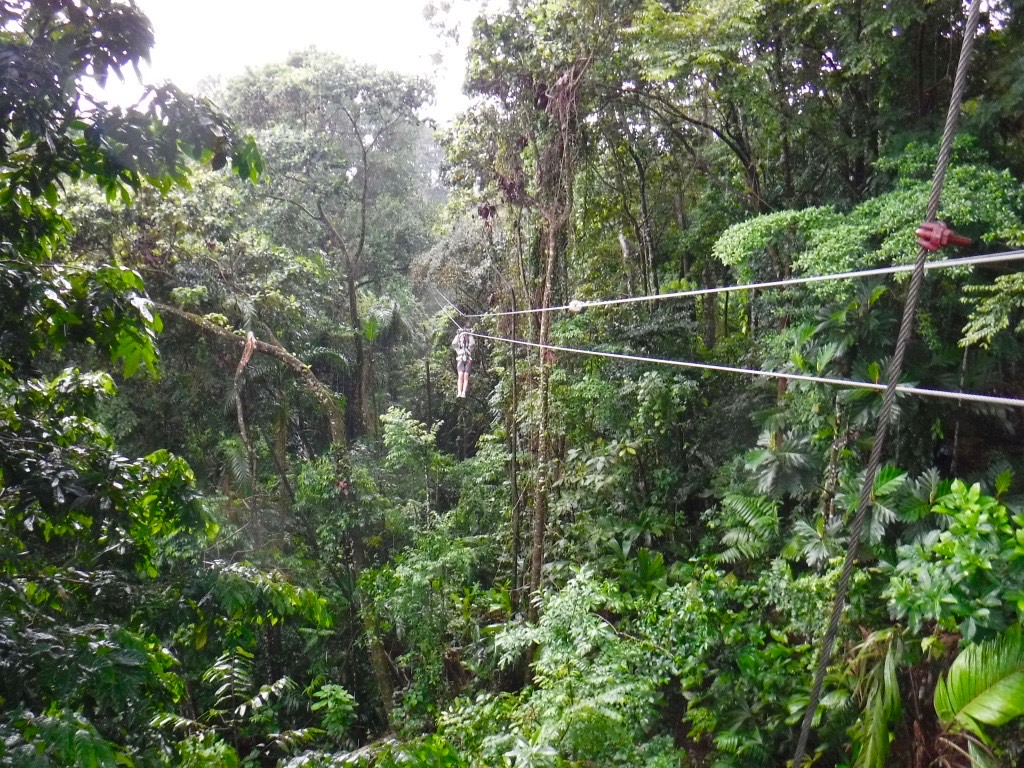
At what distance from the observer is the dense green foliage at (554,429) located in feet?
6.31

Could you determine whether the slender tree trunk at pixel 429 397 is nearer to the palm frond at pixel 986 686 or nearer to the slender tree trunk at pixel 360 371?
the slender tree trunk at pixel 360 371

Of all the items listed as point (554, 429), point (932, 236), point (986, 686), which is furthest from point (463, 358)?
point (932, 236)

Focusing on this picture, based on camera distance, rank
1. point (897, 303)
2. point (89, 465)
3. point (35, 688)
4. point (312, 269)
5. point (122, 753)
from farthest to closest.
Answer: point (312, 269), point (897, 303), point (89, 465), point (122, 753), point (35, 688)

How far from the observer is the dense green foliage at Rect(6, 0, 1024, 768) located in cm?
192

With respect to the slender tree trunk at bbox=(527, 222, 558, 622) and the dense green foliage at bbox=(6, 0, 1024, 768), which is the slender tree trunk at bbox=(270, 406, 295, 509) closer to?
the dense green foliage at bbox=(6, 0, 1024, 768)

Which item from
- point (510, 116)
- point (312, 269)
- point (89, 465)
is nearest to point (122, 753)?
point (89, 465)

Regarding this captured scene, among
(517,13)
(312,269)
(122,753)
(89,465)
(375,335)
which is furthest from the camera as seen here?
(375,335)

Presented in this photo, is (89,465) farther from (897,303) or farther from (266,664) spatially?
(266,664)

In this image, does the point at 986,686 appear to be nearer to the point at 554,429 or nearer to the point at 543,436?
the point at 543,436

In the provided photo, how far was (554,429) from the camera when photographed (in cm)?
614

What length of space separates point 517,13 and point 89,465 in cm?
536

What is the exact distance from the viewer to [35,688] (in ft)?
5.08

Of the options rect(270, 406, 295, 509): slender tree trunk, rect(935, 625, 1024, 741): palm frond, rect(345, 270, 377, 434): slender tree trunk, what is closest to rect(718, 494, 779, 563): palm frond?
rect(935, 625, 1024, 741): palm frond

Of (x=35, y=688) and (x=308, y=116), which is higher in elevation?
(x=308, y=116)
